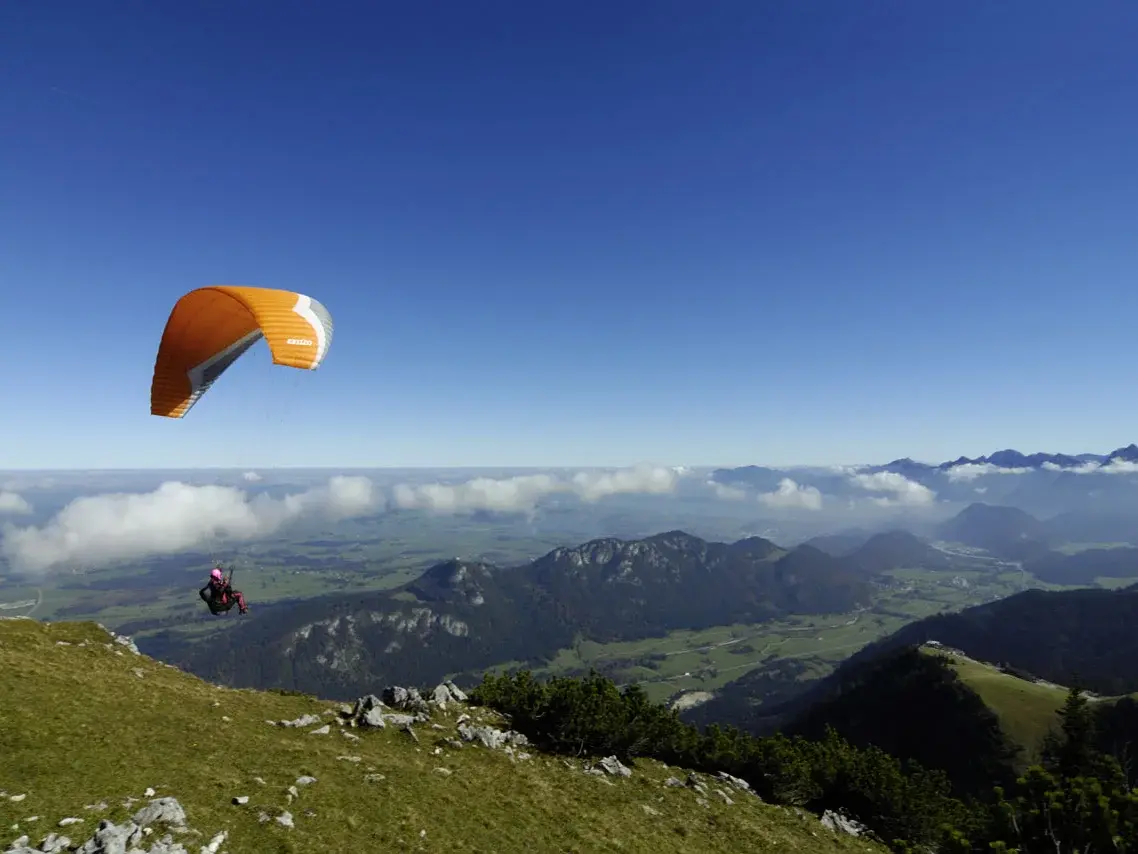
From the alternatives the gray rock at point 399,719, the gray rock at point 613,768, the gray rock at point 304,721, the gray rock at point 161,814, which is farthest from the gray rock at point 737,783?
the gray rock at point 161,814

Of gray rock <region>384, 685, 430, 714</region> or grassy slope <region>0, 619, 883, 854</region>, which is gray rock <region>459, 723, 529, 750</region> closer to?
grassy slope <region>0, 619, 883, 854</region>

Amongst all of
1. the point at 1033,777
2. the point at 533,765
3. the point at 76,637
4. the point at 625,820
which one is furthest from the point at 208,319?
the point at 1033,777

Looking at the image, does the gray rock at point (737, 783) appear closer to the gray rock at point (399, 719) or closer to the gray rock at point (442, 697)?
the gray rock at point (442, 697)

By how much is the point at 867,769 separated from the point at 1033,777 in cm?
2254

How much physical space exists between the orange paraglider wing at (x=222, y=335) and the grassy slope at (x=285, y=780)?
15236mm

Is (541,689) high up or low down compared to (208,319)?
down

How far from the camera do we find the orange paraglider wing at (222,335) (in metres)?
25.8

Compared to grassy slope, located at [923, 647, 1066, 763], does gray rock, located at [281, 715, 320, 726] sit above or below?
above

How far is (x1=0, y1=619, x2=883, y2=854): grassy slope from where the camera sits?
1934 centimetres

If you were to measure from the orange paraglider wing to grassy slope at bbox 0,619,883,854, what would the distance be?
15236mm

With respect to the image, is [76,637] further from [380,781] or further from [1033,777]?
[1033,777]

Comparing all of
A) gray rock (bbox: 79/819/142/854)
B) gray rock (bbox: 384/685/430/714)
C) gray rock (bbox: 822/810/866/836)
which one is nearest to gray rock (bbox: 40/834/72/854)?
gray rock (bbox: 79/819/142/854)

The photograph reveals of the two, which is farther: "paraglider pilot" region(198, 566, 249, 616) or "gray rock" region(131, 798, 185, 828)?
"paraglider pilot" region(198, 566, 249, 616)

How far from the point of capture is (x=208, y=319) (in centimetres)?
2942
